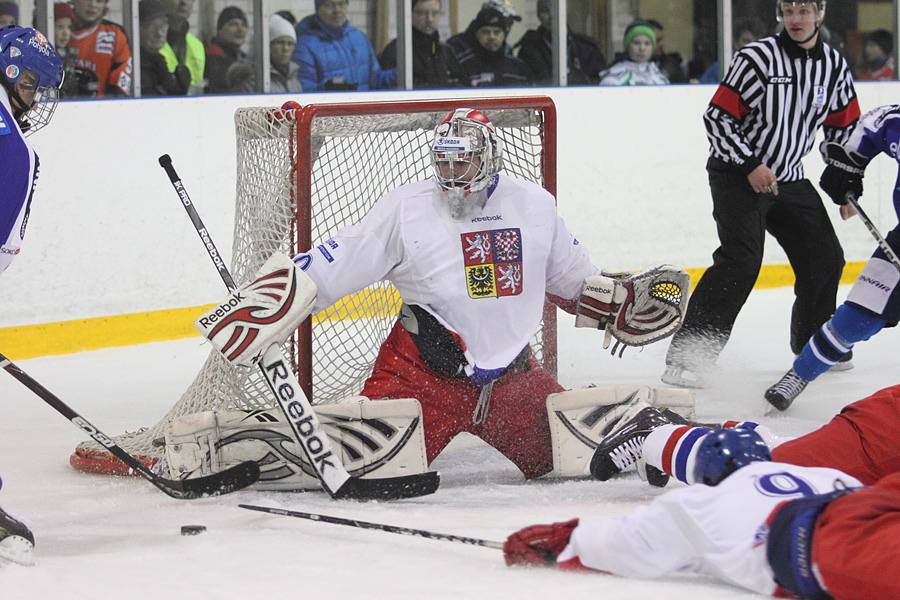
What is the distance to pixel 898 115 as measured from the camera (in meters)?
3.33

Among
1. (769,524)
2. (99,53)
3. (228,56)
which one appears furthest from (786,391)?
(99,53)

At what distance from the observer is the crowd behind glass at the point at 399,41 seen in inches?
194

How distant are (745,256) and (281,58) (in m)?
2.51

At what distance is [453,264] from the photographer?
107 inches

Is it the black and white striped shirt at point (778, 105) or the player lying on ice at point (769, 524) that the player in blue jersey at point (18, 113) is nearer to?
the player lying on ice at point (769, 524)

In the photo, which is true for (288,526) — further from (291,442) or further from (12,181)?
(12,181)

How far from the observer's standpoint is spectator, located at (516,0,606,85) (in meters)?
5.95

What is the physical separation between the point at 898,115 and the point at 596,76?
2894 mm

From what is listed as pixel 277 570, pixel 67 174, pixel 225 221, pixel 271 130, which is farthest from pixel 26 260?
pixel 277 570

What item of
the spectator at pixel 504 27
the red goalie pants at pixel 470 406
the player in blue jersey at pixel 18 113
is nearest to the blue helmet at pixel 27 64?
the player in blue jersey at pixel 18 113

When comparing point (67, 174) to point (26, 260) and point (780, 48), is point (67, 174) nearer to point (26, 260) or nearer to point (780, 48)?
point (26, 260)

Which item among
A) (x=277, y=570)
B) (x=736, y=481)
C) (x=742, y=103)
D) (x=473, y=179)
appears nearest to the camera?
(x=736, y=481)

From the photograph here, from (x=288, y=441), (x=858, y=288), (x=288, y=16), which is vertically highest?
(x=288, y=16)

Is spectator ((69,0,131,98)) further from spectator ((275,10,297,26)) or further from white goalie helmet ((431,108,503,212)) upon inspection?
white goalie helmet ((431,108,503,212))
